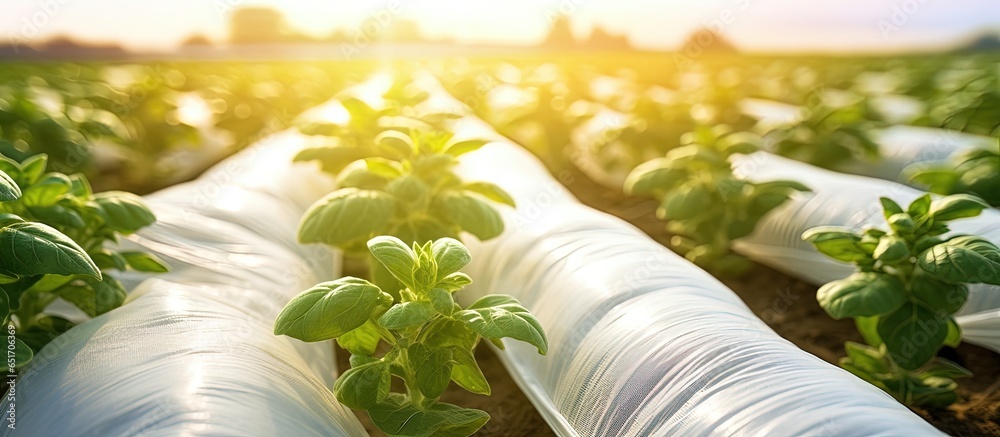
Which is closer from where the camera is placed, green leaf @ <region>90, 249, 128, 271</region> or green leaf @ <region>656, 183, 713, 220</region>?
green leaf @ <region>90, 249, 128, 271</region>

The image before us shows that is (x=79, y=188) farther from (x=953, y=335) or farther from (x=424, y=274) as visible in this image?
(x=953, y=335)

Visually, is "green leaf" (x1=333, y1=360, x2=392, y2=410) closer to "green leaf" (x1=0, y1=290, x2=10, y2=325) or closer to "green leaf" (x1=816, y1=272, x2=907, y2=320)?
"green leaf" (x1=0, y1=290, x2=10, y2=325)

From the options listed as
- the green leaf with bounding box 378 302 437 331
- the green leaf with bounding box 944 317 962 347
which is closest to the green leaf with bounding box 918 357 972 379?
the green leaf with bounding box 944 317 962 347

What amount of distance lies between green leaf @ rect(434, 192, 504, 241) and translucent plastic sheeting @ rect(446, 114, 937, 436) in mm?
214

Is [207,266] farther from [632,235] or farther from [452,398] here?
[632,235]

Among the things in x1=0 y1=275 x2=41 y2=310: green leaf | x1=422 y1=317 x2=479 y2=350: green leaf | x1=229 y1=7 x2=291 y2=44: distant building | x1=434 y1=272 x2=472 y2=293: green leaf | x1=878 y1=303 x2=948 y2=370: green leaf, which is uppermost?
x1=434 y1=272 x2=472 y2=293: green leaf

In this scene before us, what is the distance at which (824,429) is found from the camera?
3.95 ft

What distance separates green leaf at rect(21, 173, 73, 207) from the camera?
170 centimetres

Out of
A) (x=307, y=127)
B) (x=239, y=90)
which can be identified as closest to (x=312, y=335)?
(x=307, y=127)

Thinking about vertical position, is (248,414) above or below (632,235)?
above

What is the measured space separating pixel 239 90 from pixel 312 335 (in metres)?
7.56

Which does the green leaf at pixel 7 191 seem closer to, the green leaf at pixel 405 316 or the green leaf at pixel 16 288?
the green leaf at pixel 16 288

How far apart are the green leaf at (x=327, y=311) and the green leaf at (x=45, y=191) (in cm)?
86

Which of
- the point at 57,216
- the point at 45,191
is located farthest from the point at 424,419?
the point at 45,191
